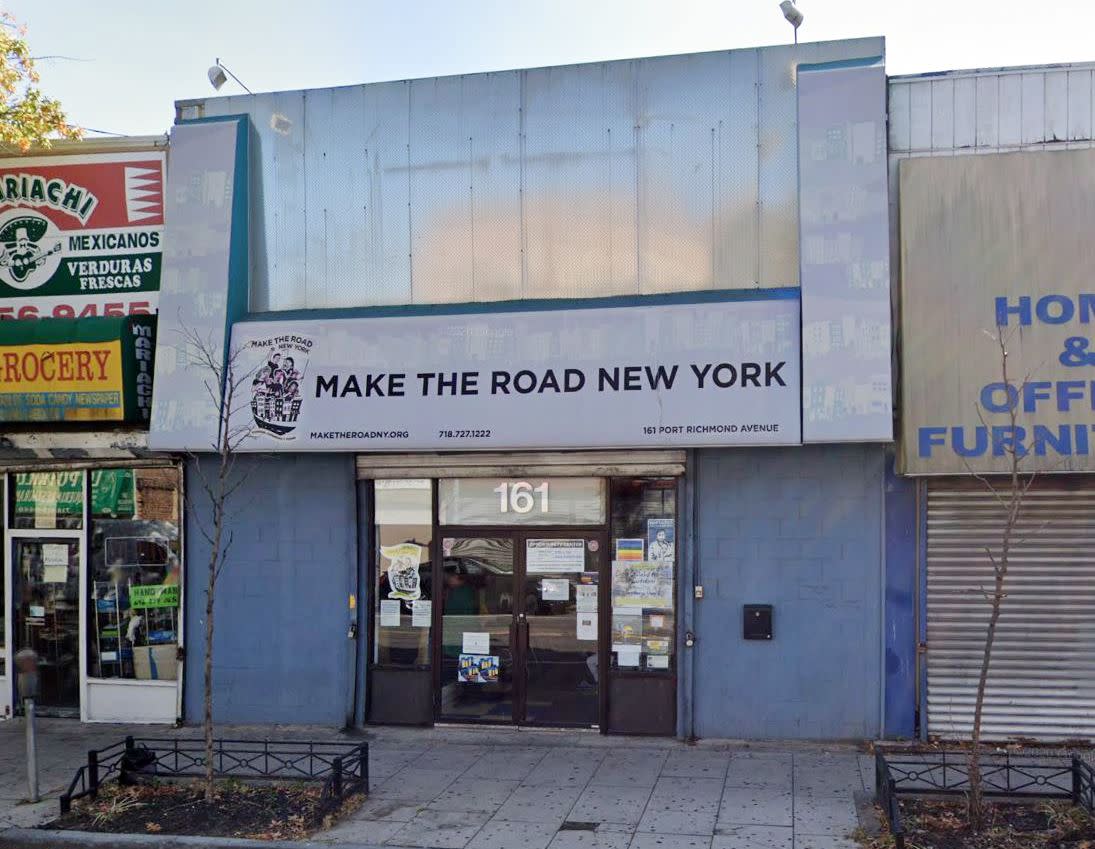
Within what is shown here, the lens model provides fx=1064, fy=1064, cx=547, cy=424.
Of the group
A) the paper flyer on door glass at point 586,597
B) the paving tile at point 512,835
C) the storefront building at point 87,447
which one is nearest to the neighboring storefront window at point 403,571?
the paper flyer on door glass at point 586,597

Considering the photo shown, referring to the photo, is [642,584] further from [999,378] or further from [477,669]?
[999,378]

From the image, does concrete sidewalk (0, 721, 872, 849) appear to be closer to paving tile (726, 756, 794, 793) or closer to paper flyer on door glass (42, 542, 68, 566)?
paving tile (726, 756, 794, 793)

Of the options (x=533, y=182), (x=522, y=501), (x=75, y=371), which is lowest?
(x=522, y=501)

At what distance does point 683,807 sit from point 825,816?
1.13 meters

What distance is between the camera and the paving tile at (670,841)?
7.80 metres

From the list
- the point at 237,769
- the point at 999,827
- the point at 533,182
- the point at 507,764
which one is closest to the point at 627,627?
the point at 507,764

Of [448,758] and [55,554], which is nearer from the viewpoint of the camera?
[448,758]

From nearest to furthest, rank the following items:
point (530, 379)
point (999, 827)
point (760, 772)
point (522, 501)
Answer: point (999, 827) → point (760, 772) → point (530, 379) → point (522, 501)

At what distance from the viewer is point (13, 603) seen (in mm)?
12539

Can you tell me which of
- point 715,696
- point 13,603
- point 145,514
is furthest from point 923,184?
point 13,603

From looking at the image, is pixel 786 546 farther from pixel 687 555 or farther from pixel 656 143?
pixel 656 143

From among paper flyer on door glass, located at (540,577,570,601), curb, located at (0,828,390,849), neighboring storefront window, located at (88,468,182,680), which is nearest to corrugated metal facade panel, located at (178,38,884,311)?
neighboring storefront window, located at (88,468,182,680)

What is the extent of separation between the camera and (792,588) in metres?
10.5

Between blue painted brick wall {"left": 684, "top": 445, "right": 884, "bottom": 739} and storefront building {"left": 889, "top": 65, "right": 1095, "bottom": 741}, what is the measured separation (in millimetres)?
494
